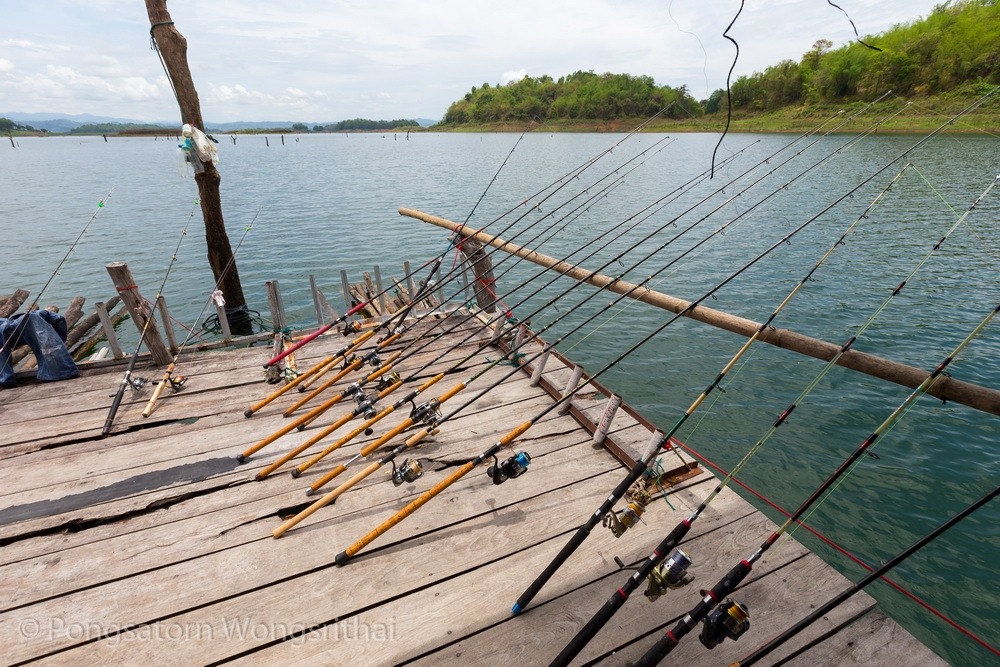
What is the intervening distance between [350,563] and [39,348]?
16.7ft

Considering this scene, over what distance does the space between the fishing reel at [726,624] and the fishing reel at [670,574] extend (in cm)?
17

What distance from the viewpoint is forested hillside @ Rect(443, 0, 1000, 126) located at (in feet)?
49.3

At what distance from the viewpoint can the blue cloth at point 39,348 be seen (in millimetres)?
5383

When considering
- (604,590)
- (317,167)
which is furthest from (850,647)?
(317,167)

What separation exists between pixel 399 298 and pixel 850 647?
9.53 m

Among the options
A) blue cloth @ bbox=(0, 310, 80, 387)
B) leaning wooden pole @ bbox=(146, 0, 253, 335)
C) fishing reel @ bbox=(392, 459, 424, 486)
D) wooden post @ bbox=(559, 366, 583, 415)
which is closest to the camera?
fishing reel @ bbox=(392, 459, 424, 486)

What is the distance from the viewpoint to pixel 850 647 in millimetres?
2520

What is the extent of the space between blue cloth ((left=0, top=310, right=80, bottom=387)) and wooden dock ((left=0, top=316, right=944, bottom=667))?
112 cm

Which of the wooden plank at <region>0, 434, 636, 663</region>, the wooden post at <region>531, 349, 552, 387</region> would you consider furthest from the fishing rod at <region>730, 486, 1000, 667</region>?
the wooden post at <region>531, 349, 552, 387</region>

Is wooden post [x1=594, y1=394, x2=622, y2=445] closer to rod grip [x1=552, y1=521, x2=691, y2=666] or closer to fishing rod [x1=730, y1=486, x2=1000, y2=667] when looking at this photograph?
rod grip [x1=552, y1=521, x2=691, y2=666]

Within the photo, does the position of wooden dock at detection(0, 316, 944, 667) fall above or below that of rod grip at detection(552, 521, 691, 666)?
below

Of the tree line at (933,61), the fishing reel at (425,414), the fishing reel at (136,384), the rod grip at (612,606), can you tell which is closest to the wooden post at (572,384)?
the fishing reel at (425,414)

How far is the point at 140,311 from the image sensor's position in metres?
5.71

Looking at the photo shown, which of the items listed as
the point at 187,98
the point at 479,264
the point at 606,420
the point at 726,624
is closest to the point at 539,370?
the point at 606,420
